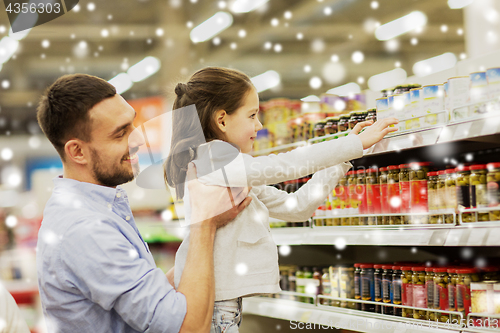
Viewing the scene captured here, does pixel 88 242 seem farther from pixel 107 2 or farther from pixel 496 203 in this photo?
pixel 107 2

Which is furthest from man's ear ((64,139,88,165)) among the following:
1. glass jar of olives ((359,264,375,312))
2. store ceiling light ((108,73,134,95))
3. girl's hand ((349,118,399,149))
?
store ceiling light ((108,73,134,95))

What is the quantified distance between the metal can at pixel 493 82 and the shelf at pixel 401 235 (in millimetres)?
399

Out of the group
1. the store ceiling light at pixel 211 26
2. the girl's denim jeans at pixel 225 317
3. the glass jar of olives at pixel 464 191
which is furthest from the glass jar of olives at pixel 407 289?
the store ceiling light at pixel 211 26

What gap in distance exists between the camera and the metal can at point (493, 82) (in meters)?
1.39

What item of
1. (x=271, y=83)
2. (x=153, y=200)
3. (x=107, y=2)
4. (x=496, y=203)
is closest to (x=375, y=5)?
(x=271, y=83)

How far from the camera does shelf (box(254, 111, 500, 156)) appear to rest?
1.36 meters

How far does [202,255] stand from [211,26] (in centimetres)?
474

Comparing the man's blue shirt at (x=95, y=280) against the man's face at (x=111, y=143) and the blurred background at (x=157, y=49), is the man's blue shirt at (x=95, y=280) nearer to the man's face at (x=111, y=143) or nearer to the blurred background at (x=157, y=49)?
the man's face at (x=111, y=143)

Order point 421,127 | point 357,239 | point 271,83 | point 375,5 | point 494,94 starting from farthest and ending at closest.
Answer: point 271,83 → point 375,5 → point 357,239 → point 421,127 → point 494,94

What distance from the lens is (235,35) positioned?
6.44 meters

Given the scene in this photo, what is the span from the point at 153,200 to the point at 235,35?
2886 millimetres

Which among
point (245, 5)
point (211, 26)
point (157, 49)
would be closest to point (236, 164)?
point (245, 5)

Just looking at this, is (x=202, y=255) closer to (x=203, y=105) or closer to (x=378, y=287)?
(x=203, y=105)

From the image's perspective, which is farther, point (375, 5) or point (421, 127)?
point (375, 5)
